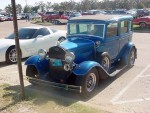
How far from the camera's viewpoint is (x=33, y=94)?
6.41 metres

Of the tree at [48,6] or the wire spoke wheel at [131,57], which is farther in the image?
the tree at [48,6]

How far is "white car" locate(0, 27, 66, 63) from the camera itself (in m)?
9.98

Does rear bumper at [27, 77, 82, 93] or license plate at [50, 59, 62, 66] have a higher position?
license plate at [50, 59, 62, 66]

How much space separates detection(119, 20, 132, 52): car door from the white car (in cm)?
381

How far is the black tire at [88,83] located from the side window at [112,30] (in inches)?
63.2

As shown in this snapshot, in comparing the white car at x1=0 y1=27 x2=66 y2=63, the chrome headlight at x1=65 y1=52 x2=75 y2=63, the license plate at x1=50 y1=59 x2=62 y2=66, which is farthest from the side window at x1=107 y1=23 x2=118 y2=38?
the white car at x1=0 y1=27 x2=66 y2=63

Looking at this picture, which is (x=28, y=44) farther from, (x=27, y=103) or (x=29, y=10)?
(x=29, y=10)

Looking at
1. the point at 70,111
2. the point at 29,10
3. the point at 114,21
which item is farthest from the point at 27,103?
the point at 29,10

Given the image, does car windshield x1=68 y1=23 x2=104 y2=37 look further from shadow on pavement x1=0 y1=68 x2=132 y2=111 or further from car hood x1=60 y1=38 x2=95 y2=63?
shadow on pavement x1=0 y1=68 x2=132 y2=111

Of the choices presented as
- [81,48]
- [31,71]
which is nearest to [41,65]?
[31,71]

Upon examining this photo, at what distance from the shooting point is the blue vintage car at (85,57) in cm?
636

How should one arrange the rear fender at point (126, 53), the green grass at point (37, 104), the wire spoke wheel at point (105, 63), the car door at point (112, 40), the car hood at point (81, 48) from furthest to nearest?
the rear fender at point (126, 53)
the car door at point (112, 40)
the wire spoke wheel at point (105, 63)
the car hood at point (81, 48)
the green grass at point (37, 104)

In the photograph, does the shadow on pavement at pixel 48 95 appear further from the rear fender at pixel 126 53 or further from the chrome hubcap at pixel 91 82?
the rear fender at pixel 126 53

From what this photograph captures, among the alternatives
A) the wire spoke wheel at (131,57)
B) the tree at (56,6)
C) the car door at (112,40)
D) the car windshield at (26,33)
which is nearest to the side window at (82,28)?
the car door at (112,40)
